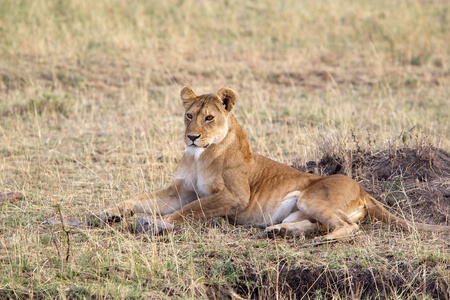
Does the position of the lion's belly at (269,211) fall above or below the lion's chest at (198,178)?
below

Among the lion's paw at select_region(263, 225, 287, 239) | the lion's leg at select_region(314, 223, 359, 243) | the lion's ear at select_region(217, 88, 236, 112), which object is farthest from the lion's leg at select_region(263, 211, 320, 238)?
the lion's ear at select_region(217, 88, 236, 112)

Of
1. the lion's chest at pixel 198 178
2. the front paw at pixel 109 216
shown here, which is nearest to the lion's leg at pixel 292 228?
the lion's chest at pixel 198 178

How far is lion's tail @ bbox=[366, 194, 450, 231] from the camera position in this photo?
18.2 feet

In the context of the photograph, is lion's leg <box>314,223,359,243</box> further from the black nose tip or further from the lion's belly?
the black nose tip

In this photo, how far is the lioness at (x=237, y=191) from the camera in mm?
5684

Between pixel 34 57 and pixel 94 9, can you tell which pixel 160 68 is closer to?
pixel 34 57

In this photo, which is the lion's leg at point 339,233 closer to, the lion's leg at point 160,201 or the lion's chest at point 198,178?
the lion's chest at point 198,178

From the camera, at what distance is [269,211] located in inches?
237

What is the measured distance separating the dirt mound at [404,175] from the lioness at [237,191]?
21.4 inches

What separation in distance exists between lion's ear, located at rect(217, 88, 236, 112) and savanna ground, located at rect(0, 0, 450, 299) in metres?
1.18

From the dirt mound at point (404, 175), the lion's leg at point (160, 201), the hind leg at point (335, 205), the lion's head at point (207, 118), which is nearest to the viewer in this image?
the hind leg at point (335, 205)

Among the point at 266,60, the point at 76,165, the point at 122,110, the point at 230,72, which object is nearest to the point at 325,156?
the point at 76,165

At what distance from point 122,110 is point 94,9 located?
5995 mm

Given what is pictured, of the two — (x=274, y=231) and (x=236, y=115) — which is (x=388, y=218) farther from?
(x=236, y=115)
